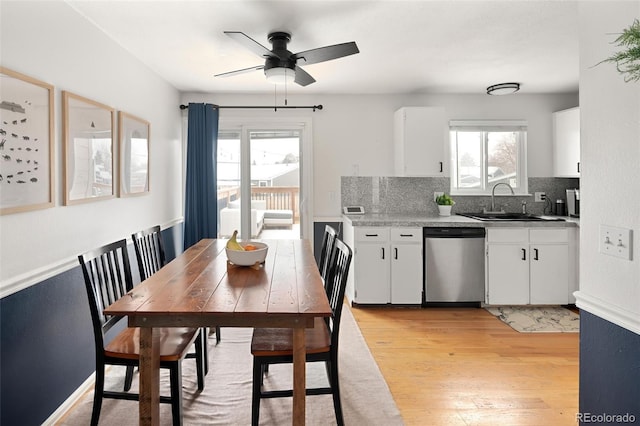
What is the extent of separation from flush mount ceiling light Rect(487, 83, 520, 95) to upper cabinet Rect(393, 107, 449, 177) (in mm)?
573

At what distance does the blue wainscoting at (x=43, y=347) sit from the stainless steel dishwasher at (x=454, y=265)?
3.02 m

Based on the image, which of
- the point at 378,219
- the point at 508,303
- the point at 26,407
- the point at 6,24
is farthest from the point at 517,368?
the point at 6,24

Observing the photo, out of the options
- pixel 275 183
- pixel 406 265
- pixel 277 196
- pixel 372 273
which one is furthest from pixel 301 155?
pixel 406 265

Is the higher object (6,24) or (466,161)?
(6,24)

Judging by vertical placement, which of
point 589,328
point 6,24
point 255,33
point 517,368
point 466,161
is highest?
point 255,33

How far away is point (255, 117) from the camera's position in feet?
15.1

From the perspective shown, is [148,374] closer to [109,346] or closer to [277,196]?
[109,346]

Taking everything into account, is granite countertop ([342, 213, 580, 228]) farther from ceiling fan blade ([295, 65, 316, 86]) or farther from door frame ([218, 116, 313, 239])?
ceiling fan blade ([295, 65, 316, 86])

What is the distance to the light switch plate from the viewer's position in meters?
1.32

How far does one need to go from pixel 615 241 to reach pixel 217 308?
1492mm

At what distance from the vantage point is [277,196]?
4.72m

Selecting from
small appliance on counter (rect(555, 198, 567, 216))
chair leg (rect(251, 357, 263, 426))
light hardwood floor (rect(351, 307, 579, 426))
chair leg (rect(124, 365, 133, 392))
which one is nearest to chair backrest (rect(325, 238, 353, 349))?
chair leg (rect(251, 357, 263, 426))

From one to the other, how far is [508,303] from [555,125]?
2.22m

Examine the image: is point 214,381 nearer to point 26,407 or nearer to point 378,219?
point 26,407
